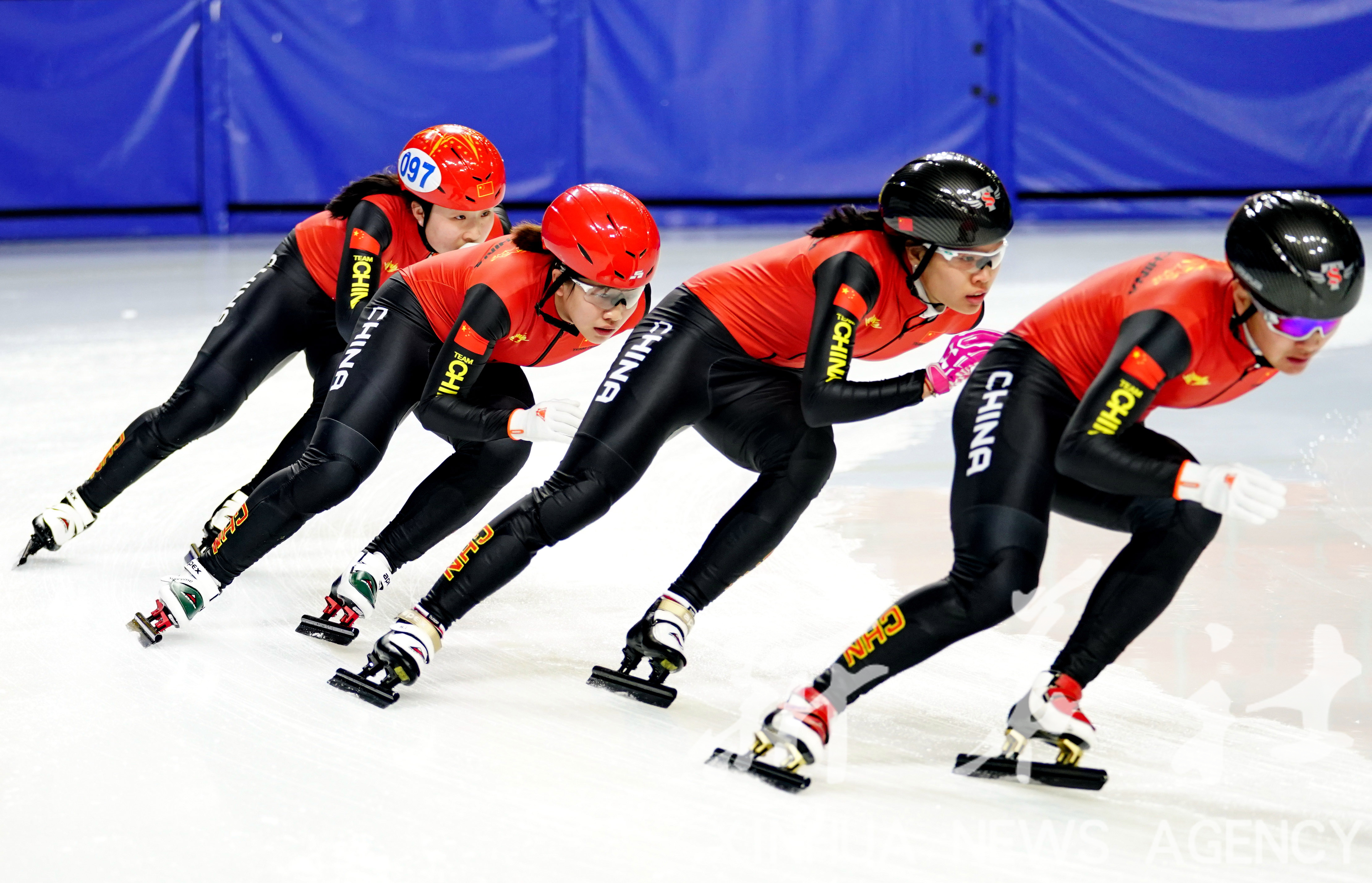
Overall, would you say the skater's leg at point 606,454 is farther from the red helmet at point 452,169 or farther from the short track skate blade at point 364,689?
the red helmet at point 452,169

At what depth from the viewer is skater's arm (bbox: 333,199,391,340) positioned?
4152 millimetres

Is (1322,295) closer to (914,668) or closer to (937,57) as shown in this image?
(914,668)

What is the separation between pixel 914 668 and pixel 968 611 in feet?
2.56

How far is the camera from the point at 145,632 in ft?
11.8

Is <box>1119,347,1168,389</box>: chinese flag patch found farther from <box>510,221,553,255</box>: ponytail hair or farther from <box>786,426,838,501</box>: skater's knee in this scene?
<box>510,221,553,255</box>: ponytail hair

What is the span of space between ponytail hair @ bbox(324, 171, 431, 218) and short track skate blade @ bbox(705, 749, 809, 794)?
6.93 feet

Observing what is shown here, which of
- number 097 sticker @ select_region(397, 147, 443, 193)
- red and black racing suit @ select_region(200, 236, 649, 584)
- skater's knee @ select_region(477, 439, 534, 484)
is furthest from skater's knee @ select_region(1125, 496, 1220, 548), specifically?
number 097 sticker @ select_region(397, 147, 443, 193)

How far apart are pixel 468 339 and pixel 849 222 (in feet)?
3.19

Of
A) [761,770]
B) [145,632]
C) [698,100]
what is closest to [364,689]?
[145,632]

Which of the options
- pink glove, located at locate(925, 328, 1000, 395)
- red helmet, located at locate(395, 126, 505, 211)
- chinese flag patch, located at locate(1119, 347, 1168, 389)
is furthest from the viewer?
red helmet, located at locate(395, 126, 505, 211)

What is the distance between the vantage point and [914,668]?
3430 millimetres

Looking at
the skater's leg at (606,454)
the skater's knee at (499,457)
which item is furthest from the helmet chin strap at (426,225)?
the skater's leg at (606,454)

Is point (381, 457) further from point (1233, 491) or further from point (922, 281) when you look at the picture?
point (1233, 491)

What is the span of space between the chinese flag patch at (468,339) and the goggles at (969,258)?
1132mm
